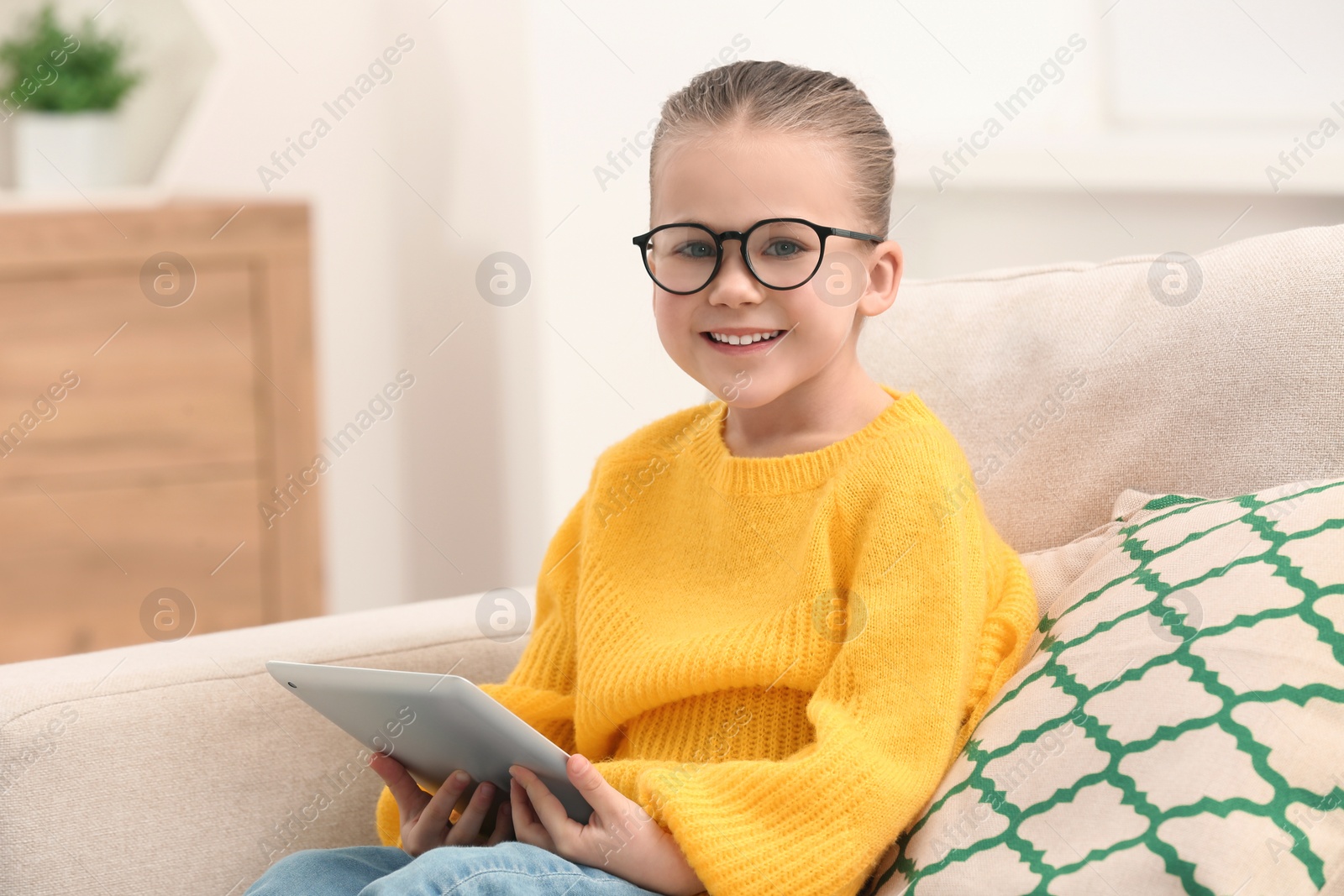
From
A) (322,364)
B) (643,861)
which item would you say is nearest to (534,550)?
(322,364)

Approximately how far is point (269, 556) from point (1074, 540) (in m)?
1.88

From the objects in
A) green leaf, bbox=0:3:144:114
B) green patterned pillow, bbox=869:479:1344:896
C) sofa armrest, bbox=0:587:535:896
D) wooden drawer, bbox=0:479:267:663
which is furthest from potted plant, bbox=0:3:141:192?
green patterned pillow, bbox=869:479:1344:896

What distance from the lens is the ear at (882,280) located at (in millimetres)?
1040

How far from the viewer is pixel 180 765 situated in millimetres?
1126

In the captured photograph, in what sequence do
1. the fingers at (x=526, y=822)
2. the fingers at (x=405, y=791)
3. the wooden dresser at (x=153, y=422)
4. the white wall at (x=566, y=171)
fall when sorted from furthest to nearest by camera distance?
1. the wooden dresser at (x=153, y=422)
2. the white wall at (x=566, y=171)
3. the fingers at (x=405, y=791)
4. the fingers at (x=526, y=822)

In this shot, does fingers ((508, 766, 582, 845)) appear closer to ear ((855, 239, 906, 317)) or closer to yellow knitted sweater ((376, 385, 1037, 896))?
yellow knitted sweater ((376, 385, 1037, 896))

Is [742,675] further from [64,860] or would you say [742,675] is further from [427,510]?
[427,510]

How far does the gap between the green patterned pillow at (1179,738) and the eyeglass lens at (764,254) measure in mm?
346

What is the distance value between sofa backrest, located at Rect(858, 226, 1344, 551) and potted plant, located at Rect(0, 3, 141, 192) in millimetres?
2038

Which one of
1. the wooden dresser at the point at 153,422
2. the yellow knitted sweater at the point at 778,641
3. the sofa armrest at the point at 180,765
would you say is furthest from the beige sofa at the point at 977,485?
the wooden dresser at the point at 153,422

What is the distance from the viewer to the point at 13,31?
2.67 meters

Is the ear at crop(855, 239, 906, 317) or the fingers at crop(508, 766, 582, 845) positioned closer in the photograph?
the fingers at crop(508, 766, 582, 845)

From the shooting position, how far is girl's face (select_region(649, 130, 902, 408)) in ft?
3.21

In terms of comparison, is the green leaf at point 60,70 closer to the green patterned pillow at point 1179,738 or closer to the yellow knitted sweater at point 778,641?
the yellow knitted sweater at point 778,641
